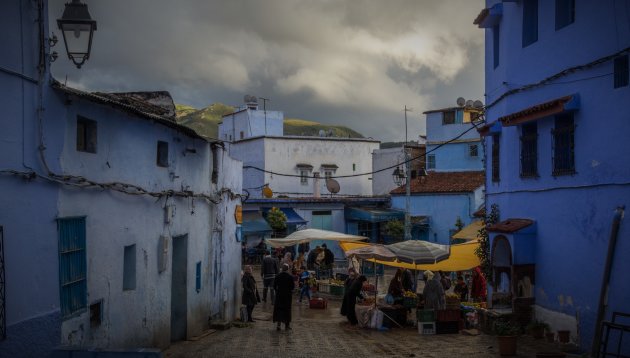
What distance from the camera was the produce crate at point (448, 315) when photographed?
16312mm

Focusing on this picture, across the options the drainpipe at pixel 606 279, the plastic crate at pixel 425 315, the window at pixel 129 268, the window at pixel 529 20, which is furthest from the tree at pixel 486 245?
the window at pixel 129 268

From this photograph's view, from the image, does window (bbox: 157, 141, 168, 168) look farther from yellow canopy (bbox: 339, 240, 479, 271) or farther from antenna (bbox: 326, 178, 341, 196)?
antenna (bbox: 326, 178, 341, 196)

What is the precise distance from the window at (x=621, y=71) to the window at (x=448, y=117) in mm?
31067

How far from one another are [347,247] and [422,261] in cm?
584

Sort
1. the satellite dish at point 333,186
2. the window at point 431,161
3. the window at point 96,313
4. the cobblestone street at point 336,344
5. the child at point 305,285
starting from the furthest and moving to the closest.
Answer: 1. the satellite dish at point 333,186
2. the window at point 431,161
3. the child at point 305,285
4. the cobblestone street at point 336,344
5. the window at point 96,313

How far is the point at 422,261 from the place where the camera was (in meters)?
16.9

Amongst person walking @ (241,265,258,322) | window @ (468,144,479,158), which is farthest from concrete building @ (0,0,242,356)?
window @ (468,144,479,158)

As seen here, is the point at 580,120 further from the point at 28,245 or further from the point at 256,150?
the point at 256,150

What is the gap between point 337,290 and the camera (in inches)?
981

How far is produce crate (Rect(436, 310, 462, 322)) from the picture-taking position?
16.3 meters

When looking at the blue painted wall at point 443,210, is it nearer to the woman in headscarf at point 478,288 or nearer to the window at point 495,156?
the woman in headscarf at point 478,288

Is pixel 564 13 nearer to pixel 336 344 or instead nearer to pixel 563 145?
pixel 563 145

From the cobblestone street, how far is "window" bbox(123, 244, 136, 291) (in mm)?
1844

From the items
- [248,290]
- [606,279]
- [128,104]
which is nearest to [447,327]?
[606,279]
